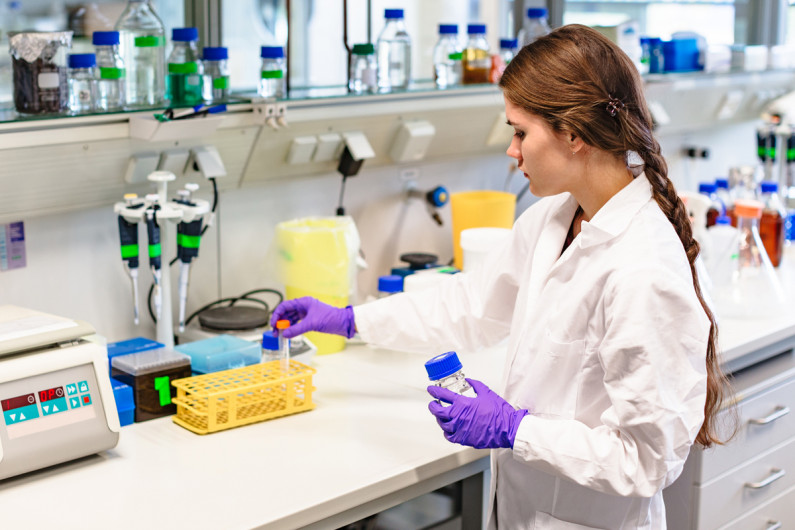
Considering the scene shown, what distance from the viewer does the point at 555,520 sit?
4.94 ft

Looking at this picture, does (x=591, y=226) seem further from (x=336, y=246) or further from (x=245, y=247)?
(x=245, y=247)

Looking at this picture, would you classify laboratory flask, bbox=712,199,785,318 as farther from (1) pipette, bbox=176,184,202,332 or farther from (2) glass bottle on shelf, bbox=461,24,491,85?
(1) pipette, bbox=176,184,202,332

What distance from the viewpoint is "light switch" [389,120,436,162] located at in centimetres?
234

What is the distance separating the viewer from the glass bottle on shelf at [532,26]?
2664 millimetres

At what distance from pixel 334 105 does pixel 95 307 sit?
0.71 m

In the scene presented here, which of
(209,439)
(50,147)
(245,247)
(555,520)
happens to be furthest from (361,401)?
(50,147)

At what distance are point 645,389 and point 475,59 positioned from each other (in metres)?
1.41

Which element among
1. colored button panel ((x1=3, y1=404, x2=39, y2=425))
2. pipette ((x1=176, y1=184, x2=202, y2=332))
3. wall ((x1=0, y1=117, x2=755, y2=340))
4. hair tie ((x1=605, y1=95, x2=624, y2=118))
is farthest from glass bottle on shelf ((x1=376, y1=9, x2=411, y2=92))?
colored button panel ((x1=3, y1=404, x2=39, y2=425))

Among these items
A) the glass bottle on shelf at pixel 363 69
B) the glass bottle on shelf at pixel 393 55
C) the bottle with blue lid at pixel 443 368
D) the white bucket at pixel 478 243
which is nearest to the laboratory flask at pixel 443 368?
the bottle with blue lid at pixel 443 368

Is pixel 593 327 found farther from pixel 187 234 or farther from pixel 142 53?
pixel 142 53

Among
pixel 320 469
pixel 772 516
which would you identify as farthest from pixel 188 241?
pixel 772 516

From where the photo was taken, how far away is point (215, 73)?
6.62ft

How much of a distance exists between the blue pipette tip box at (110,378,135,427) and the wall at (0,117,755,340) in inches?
14.1

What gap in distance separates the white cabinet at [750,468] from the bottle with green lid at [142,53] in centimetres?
140
